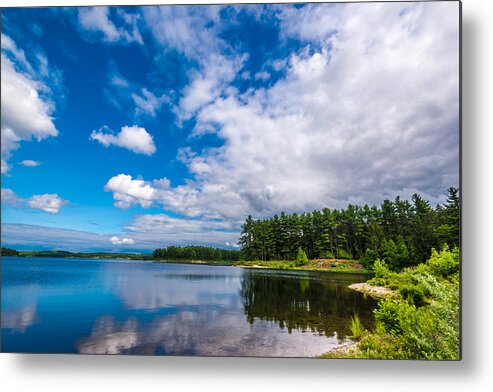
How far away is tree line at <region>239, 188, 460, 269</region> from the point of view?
147 inches

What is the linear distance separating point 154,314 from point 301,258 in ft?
20.0

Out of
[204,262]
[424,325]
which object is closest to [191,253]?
[204,262]

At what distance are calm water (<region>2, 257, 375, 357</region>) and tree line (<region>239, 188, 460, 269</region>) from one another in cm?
126

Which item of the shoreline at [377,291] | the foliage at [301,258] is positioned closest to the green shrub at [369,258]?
the shoreline at [377,291]

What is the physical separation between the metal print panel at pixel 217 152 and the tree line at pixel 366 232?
0.26ft

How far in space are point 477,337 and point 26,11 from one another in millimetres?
6484

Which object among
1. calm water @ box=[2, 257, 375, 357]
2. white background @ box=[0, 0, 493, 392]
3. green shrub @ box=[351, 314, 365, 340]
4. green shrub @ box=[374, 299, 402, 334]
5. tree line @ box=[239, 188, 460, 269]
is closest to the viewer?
white background @ box=[0, 0, 493, 392]

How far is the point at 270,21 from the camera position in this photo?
11.2 feet

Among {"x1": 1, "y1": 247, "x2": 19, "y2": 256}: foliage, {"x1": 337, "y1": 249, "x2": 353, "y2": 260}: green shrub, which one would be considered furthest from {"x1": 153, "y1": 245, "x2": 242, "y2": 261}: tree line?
{"x1": 337, "y1": 249, "x2": 353, "y2": 260}: green shrub

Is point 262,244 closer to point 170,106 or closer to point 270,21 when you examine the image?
point 170,106

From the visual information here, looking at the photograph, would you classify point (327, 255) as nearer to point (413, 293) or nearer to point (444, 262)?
point (413, 293)

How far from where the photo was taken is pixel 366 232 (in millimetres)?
7098

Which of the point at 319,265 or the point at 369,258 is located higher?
the point at 369,258

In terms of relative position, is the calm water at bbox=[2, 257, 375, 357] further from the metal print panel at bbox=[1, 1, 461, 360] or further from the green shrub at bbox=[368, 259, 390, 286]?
the green shrub at bbox=[368, 259, 390, 286]
